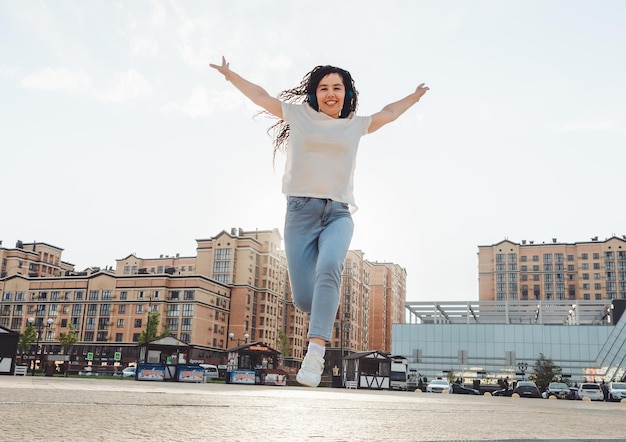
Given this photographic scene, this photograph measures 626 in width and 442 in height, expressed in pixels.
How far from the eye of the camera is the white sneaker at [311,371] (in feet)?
13.5

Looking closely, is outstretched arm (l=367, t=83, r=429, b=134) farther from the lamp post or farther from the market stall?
the lamp post

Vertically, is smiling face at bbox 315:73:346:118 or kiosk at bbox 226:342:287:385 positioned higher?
smiling face at bbox 315:73:346:118

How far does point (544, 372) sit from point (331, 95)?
6173 centimetres

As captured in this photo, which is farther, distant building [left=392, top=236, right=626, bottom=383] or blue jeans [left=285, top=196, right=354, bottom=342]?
distant building [left=392, top=236, right=626, bottom=383]

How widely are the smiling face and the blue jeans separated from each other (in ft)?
2.46

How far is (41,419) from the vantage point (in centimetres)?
507

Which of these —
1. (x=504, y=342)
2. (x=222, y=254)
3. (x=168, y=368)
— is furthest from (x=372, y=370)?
(x=222, y=254)

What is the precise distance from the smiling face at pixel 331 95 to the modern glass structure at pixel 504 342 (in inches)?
2584

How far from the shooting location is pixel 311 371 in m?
4.16

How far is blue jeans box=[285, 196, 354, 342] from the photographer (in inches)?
171

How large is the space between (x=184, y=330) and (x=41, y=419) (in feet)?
298

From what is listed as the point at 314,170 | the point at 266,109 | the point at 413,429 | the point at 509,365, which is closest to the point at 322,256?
the point at 314,170

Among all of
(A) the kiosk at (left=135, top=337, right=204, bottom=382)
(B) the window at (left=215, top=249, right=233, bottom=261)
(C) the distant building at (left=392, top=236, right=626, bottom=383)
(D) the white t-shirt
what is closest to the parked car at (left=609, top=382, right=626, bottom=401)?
(A) the kiosk at (left=135, top=337, right=204, bottom=382)

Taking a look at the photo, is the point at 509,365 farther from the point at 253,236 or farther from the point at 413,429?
the point at 413,429
